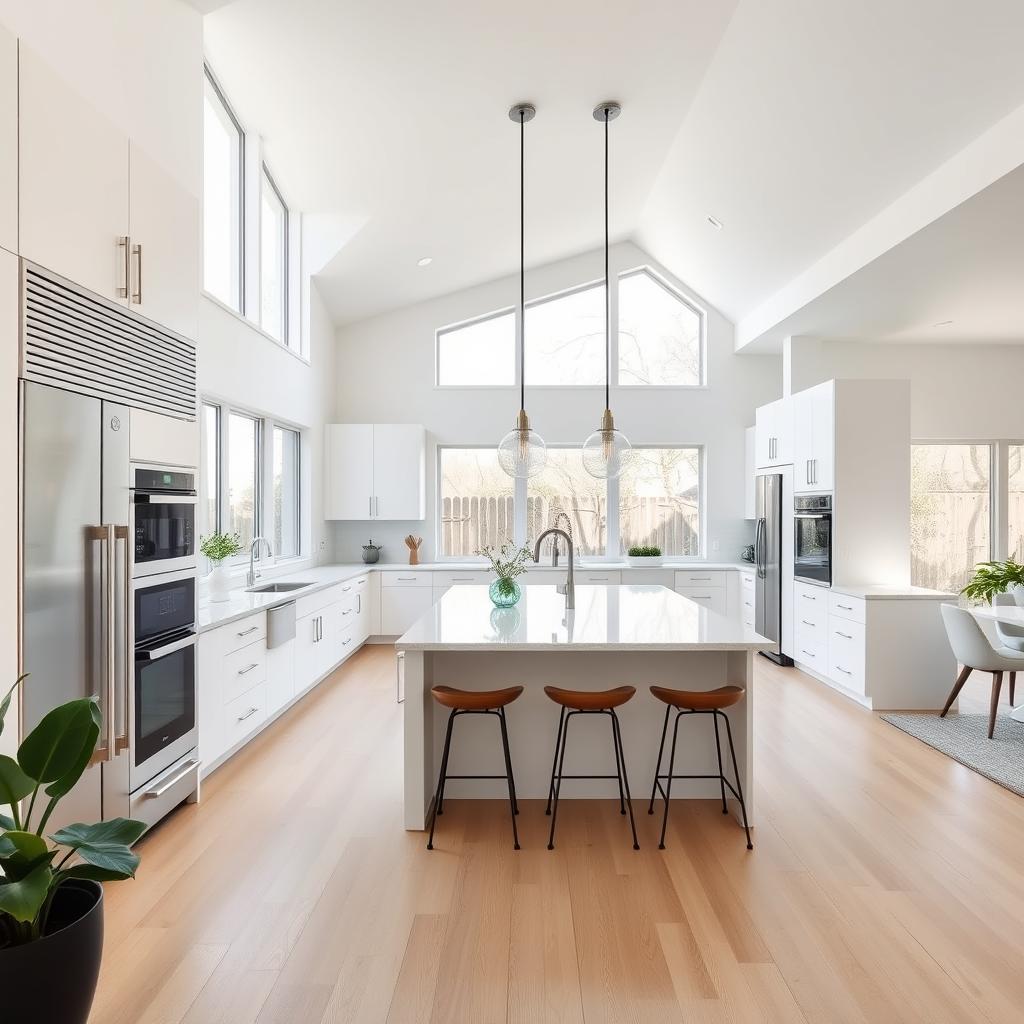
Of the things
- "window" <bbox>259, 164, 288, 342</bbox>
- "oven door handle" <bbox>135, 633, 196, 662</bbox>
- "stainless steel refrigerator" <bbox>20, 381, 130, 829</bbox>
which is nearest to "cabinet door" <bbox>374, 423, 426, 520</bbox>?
"window" <bbox>259, 164, 288, 342</bbox>

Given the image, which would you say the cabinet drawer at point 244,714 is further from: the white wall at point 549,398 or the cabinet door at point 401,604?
the white wall at point 549,398

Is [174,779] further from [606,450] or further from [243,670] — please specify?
[606,450]

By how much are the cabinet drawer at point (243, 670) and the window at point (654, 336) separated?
4.89 m

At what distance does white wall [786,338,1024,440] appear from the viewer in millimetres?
6789

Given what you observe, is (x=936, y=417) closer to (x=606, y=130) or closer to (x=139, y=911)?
(x=606, y=130)

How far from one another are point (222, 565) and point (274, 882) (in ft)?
7.51

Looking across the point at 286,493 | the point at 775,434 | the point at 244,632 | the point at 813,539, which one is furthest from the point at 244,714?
the point at 775,434

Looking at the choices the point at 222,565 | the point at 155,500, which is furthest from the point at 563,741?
the point at 222,565

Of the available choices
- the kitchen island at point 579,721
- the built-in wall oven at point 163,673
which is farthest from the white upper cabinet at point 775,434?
the built-in wall oven at point 163,673

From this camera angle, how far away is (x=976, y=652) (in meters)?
4.20

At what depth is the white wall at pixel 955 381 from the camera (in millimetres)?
6789

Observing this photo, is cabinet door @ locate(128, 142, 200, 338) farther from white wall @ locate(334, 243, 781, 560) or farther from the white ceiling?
white wall @ locate(334, 243, 781, 560)

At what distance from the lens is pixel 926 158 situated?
3801 millimetres

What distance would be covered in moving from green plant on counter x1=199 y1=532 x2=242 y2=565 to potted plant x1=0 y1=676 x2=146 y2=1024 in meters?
2.64
